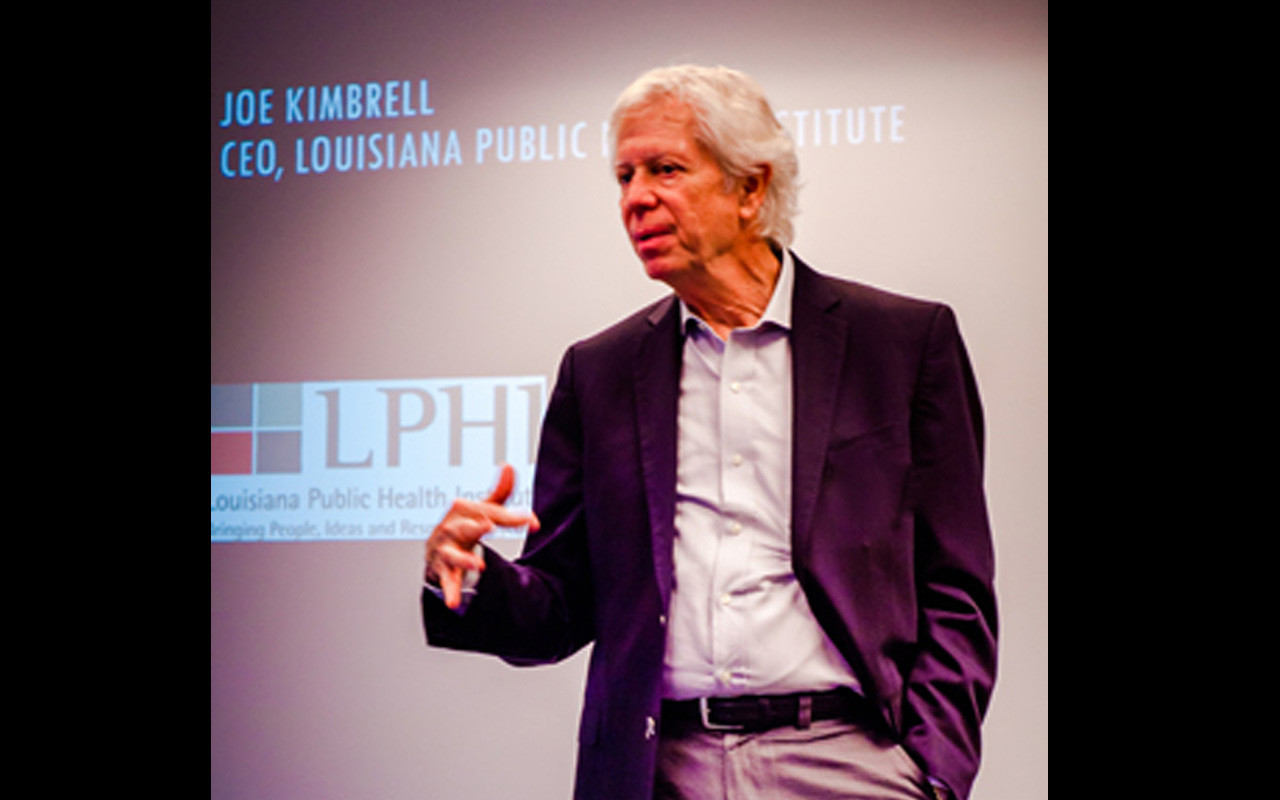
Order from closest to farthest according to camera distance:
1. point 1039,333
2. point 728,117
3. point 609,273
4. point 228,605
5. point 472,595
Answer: point 472,595, point 728,117, point 1039,333, point 609,273, point 228,605

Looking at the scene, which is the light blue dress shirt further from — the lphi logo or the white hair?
the lphi logo

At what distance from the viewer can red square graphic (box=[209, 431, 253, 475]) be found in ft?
12.6

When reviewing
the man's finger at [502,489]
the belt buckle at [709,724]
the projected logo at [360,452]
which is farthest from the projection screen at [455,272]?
the man's finger at [502,489]

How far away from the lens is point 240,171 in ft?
13.0

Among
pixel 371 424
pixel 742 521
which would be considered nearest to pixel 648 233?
pixel 742 521

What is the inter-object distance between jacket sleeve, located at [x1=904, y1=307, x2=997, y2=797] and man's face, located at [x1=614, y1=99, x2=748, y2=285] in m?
0.45

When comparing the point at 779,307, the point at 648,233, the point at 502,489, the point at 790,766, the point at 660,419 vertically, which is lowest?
the point at 790,766

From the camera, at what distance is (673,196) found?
8.34 ft

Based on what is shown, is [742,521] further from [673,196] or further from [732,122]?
[732,122]

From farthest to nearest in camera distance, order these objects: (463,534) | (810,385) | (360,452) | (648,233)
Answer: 1. (360,452)
2. (648,233)
3. (810,385)
4. (463,534)

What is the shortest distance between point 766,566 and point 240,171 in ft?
7.74

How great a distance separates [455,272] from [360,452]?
57cm

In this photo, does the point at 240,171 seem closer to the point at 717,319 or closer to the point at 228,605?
the point at 228,605

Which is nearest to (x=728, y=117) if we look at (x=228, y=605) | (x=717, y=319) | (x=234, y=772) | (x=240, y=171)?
(x=717, y=319)
